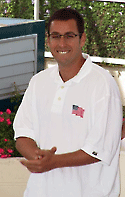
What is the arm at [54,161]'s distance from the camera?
5.48 feet

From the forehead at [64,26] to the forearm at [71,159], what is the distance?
0.50m

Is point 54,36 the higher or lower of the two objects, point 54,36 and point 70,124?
the higher

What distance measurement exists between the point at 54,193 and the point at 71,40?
2.20 ft

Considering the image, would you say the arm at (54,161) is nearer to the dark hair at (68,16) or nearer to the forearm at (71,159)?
the forearm at (71,159)

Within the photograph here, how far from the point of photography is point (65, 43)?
1.75 m

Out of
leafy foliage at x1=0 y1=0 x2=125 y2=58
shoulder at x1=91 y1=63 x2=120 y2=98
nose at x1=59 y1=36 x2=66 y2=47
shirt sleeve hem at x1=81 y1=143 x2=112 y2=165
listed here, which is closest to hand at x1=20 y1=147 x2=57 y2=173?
shirt sleeve hem at x1=81 y1=143 x2=112 y2=165

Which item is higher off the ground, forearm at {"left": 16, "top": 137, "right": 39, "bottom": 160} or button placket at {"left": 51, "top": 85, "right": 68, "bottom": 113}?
button placket at {"left": 51, "top": 85, "right": 68, "bottom": 113}

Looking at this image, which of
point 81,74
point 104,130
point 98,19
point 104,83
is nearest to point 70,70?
point 81,74

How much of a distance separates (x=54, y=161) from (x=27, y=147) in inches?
7.8

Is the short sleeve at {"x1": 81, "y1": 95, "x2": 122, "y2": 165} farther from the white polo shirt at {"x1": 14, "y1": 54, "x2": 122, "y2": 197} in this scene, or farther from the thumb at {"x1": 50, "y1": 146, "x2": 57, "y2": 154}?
the thumb at {"x1": 50, "y1": 146, "x2": 57, "y2": 154}

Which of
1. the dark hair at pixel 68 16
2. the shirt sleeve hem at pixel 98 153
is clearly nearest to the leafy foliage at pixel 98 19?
the dark hair at pixel 68 16

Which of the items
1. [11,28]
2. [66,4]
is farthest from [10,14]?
[11,28]

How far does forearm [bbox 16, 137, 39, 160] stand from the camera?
5.87 ft

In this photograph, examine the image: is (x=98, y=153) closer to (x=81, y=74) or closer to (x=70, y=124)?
(x=70, y=124)
